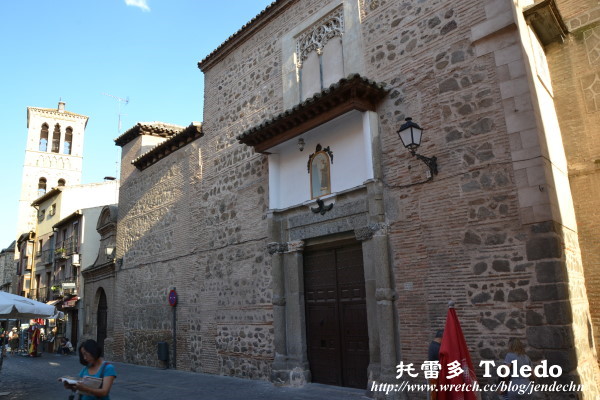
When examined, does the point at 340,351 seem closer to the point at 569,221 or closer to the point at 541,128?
the point at 569,221

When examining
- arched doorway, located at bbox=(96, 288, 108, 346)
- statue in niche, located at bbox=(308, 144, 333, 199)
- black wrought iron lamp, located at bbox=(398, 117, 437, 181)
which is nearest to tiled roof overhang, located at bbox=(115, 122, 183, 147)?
arched doorway, located at bbox=(96, 288, 108, 346)

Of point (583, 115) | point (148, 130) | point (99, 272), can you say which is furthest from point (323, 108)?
point (99, 272)

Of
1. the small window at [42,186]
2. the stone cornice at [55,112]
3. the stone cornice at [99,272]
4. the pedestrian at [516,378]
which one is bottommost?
the pedestrian at [516,378]

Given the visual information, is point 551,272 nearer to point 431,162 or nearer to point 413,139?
point 431,162

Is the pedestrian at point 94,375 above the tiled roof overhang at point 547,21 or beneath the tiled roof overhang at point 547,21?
beneath

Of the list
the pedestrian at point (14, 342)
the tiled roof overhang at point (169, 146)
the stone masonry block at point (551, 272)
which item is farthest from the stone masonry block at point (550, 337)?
the pedestrian at point (14, 342)

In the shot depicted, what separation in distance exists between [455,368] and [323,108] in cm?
517

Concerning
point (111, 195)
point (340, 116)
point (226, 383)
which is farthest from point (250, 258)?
point (111, 195)

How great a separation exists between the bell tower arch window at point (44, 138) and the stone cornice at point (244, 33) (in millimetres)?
34965

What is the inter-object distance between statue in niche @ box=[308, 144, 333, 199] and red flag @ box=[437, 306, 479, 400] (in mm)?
4428

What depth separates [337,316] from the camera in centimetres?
862

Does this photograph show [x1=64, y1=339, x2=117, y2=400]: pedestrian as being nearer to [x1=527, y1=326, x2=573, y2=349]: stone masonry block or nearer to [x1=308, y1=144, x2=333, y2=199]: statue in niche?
[x1=527, y1=326, x2=573, y2=349]: stone masonry block

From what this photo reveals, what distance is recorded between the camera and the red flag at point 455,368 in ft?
15.4

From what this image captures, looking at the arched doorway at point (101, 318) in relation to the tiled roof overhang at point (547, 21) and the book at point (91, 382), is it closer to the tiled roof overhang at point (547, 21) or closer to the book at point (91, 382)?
the book at point (91, 382)
